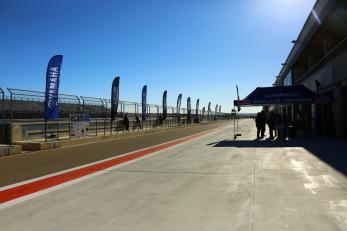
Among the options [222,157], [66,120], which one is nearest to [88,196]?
[222,157]

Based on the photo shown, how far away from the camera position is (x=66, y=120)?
2591 cm

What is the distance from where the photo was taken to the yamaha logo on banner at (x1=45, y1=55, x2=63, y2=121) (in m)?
20.9

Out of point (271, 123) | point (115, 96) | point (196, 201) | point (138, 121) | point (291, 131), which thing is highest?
point (115, 96)

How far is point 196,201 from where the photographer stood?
23.4ft

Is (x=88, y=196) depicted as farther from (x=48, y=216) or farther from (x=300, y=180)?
(x=300, y=180)

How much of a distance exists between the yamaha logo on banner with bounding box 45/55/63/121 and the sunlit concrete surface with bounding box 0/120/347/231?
10.6 metres

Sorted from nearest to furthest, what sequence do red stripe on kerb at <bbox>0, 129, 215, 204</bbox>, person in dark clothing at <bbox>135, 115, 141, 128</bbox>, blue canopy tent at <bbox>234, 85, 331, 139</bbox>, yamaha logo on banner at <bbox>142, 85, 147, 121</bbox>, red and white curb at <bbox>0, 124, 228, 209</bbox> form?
red and white curb at <bbox>0, 124, 228, 209</bbox>, red stripe on kerb at <bbox>0, 129, 215, 204</bbox>, blue canopy tent at <bbox>234, 85, 331, 139</bbox>, person in dark clothing at <bbox>135, 115, 141, 128</bbox>, yamaha logo on banner at <bbox>142, 85, 147, 121</bbox>

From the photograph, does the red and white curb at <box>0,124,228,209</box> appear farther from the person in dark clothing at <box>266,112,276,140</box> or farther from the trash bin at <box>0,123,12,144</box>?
the person in dark clothing at <box>266,112,276,140</box>

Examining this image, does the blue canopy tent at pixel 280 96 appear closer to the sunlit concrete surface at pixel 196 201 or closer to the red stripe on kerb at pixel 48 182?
the sunlit concrete surface at pixel 196 201

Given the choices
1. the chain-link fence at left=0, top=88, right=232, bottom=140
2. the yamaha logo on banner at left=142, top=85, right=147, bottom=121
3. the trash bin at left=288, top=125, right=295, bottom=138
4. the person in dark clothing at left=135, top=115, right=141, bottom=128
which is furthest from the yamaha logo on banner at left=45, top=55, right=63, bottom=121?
the yamaha logo on banner at left=142, top=85, right=147, bottom=121

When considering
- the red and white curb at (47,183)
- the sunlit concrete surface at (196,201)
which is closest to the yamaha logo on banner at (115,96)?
the red and white curb at (47,183)

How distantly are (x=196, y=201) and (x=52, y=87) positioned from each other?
16.0 m

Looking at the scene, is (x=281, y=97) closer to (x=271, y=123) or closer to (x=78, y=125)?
(x=271, y=123)

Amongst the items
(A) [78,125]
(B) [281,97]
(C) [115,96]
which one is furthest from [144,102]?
(B) [281,97]
